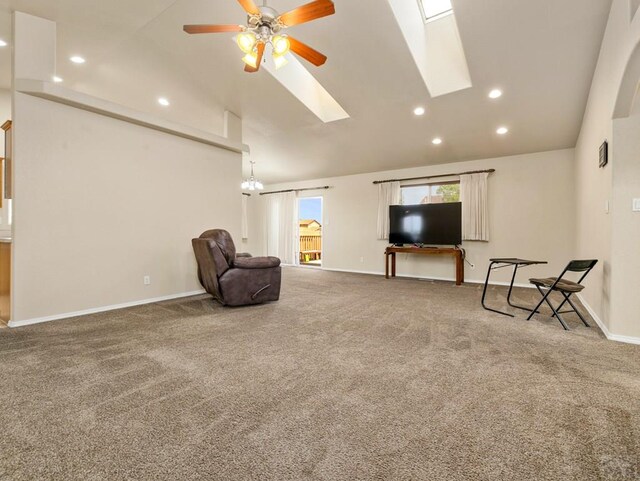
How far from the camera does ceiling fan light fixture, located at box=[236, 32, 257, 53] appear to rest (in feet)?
8.19

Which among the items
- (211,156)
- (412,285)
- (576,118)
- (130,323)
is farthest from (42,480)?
(576,118)

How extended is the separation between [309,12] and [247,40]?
600 millimetres

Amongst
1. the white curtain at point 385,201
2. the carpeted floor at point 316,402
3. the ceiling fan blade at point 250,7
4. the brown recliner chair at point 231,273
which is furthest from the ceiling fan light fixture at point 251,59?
the white curtain at point 385,201

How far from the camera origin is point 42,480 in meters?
1.10

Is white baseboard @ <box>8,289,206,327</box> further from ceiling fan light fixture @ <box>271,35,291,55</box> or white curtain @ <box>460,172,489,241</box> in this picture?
white curtain @ <box>460,172,489,241</box>

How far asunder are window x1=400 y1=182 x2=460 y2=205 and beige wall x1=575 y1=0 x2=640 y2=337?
2406 mm

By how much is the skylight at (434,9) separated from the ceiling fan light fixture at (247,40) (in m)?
2.32

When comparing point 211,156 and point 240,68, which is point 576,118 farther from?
point 211,156

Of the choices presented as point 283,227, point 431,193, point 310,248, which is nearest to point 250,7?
point 431,193

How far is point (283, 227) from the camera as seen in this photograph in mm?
8938

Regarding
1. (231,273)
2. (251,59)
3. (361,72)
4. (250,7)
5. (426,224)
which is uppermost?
(361,72)

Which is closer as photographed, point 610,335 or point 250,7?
point 250,7

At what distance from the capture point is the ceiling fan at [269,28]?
7.39 ft

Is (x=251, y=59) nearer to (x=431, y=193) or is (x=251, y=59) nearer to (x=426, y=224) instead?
(x=426, y=224)
